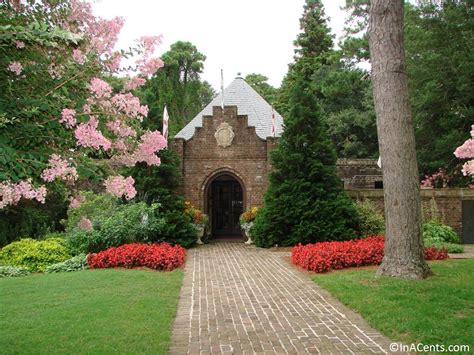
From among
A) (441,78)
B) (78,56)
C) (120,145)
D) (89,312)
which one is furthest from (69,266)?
(441,78)

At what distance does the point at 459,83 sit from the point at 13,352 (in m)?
19.9

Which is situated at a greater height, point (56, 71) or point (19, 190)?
point (56, 71)

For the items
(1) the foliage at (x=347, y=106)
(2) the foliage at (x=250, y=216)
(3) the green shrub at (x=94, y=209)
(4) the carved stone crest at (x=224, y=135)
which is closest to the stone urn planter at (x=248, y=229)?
(2) the foliage at (x=250, y=216)

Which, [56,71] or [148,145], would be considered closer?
[56,71]

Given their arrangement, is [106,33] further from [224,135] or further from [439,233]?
[224,135]

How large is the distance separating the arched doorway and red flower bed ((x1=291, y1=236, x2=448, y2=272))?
944 centimetres

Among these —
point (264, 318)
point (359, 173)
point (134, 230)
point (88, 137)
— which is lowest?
point (264, 318)

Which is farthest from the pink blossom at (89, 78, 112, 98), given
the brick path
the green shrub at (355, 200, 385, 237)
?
the green shrub at (355, 200, 385, 237)

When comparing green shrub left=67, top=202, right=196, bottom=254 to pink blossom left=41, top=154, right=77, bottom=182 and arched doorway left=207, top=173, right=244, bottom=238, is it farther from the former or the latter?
pink blossom left=41, top=154, right=77, bottom=182

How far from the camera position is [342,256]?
35.8 feet

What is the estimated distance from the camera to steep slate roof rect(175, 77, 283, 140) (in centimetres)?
2069

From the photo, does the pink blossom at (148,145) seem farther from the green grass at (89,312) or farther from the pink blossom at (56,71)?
the green grass at (89,312)

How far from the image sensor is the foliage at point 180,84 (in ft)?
128

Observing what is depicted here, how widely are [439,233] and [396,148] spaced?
8.42 meters
